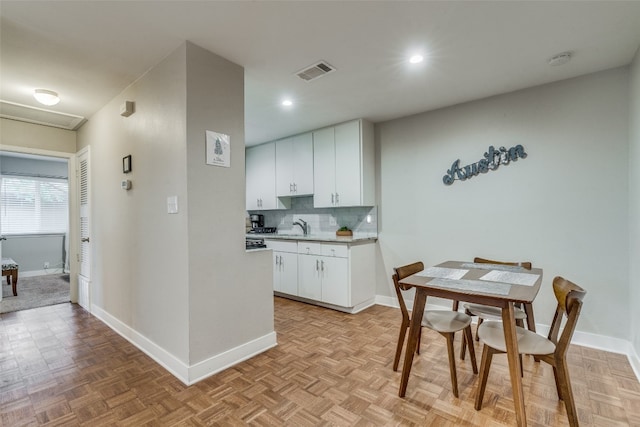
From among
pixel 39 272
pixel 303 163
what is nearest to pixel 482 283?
pixel 303 163

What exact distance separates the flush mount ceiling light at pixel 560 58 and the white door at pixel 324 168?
242 centimetres

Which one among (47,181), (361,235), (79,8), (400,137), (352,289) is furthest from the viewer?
(47,181)

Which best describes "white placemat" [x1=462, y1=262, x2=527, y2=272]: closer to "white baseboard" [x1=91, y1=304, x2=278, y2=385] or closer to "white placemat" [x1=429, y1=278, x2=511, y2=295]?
"white placemat" [x1=429, y1=278, x2=511, y2=295]

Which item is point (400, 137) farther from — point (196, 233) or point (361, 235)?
point (196, 233)

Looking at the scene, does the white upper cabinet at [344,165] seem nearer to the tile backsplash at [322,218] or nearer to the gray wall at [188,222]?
the tile backsplash at [322,218]

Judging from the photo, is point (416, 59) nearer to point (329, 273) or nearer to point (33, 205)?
point (329, 273)

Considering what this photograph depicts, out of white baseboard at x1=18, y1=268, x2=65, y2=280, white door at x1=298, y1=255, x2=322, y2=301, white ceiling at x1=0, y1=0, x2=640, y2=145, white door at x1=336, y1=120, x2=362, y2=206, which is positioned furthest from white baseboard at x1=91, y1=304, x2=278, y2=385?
white baseboard at x1=18, y1=268, x2=65, y2=280

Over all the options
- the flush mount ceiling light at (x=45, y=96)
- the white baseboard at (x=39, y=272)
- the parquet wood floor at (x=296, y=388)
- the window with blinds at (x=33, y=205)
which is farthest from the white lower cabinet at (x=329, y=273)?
the white baseboard at (x=39, y=272)

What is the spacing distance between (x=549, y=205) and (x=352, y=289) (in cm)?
222

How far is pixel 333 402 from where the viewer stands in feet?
6.40

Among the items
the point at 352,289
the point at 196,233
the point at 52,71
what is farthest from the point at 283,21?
the point at 352,289

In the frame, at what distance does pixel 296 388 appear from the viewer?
6.94 ft

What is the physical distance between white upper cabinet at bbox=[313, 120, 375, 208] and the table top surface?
67.8 inches

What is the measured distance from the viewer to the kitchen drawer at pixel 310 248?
155 inches
